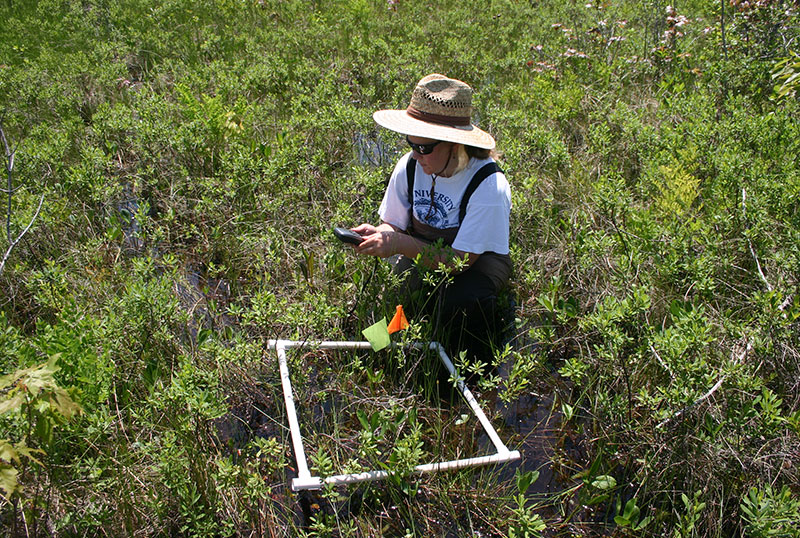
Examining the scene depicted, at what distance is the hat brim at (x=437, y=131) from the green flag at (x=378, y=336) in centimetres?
93

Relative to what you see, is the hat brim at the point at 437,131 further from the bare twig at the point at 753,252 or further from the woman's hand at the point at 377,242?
the bare twig at the point at 753,252

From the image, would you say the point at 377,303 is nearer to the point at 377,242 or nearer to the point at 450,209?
the point at 377,242

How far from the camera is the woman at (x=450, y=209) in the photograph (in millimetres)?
2871

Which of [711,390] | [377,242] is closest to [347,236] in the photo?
[377,242]

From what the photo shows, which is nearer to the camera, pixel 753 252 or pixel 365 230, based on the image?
pixel 753 252

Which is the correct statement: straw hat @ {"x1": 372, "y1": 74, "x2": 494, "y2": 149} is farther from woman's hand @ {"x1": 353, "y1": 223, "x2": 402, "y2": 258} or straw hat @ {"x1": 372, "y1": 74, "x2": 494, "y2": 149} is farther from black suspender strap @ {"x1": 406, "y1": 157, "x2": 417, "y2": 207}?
woman's hand @ {"x1": 353, "y1": 223, "x2": 402, "y2": 258}

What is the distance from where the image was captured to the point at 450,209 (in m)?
3.13

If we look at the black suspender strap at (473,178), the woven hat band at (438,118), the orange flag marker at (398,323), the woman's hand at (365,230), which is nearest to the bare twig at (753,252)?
the black suspender strap at (473,178)

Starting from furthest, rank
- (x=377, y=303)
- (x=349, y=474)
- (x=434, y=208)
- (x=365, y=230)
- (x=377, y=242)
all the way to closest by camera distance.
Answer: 1. (x=377, y=303)
2. (x=434, y=208)
3. (x=365, y=230)
4. (x=377, y=242)
5. (x=349, y=474)

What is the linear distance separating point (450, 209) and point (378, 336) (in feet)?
2.70

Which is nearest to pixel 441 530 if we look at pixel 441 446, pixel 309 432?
pixel 441 446

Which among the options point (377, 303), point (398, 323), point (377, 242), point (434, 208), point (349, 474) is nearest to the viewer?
point (349, 474)

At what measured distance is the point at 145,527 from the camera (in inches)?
84.1

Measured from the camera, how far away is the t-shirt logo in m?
3.14
